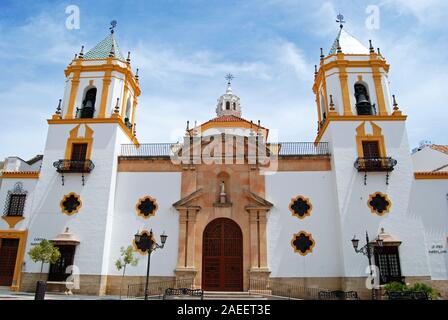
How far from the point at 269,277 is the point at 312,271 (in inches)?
90.0

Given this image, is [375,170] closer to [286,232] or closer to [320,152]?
[320,152]

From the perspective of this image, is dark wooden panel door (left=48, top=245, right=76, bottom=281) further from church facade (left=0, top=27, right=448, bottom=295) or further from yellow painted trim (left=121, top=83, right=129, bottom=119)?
yellow painted trim (left=121, top=83, right=129, bottom=119)

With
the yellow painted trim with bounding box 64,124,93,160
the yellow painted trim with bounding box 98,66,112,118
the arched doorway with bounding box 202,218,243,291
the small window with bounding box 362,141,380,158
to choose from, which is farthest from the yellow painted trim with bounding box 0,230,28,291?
the small window with bounding box 362,141,380,158

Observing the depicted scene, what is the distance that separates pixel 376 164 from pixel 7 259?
20.8 metres

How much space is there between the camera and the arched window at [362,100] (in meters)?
21.5

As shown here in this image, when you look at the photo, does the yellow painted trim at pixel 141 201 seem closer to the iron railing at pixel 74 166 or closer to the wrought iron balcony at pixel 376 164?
the iron railing at pixel 74 166

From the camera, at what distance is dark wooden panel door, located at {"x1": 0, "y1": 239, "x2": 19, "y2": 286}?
1955 centimetres

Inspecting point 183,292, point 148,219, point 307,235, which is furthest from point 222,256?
point 307,235

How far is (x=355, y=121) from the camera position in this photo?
2092cm

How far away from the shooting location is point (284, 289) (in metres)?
18.8

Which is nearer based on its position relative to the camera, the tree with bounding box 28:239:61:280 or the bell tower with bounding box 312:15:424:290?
the tree with bounding box 28:239:61:280

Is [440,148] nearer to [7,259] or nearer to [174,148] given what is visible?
[174,148]

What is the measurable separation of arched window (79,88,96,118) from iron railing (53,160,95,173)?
3.15 meters
